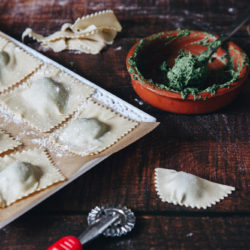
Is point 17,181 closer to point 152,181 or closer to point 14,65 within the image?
point 152,181

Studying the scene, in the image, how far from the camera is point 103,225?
46.7 inches

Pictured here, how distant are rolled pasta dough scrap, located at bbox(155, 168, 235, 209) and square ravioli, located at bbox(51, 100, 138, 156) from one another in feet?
0.87

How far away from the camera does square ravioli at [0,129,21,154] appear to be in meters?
1.51

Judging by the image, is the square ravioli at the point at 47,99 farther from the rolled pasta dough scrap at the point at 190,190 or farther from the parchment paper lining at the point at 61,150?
the rolled pasta dough scrap at the point at 190,190

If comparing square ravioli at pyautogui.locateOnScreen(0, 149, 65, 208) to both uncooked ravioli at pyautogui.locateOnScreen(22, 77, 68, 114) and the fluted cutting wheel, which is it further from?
uncooked ravioli at pyautogui.locateOnScreen(22, 77, 68, 114)

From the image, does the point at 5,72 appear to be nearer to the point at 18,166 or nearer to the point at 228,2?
the point at 18,166

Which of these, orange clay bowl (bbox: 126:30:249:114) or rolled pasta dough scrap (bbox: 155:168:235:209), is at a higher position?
orange clay bowl (bbox: 126:30:249:114)

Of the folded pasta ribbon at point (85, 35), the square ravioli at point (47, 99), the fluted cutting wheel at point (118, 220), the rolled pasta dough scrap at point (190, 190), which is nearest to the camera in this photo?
the fluted cutting wheel at point (118, 220)

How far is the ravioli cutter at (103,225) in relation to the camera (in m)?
1.12

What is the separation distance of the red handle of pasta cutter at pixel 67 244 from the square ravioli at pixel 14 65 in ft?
3.01

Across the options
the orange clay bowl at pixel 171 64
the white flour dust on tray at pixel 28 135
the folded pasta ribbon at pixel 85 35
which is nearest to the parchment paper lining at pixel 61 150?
the white flour dust on tray at pixel 28 135

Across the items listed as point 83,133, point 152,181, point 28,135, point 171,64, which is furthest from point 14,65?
point 152,181

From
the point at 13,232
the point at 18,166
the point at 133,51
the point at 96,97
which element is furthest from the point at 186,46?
the point at 13,232

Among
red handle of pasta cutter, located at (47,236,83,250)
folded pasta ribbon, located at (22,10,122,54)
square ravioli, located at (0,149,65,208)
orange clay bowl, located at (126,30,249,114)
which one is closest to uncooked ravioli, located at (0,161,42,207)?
square ravioli, located at (0,149,65,208)
